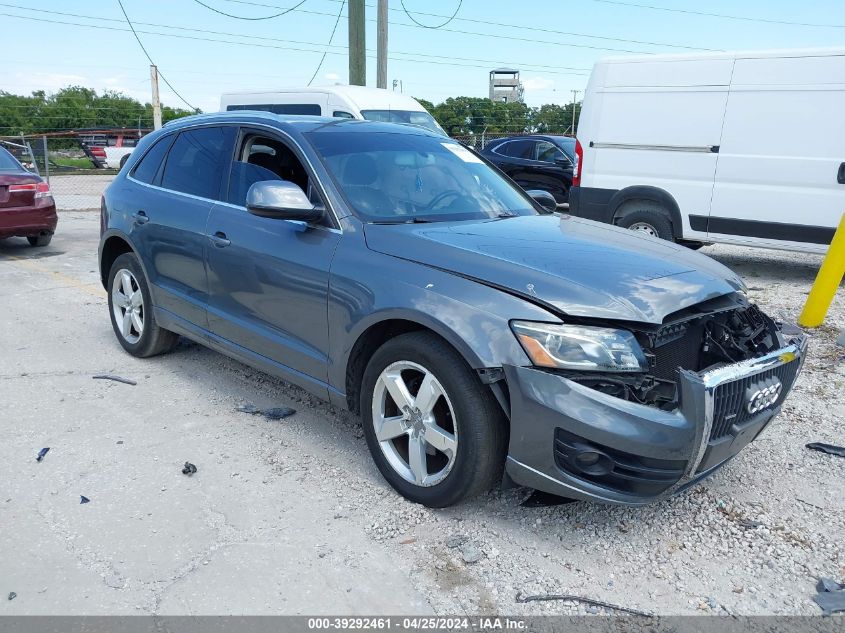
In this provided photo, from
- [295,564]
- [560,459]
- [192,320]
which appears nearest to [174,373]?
[192,320]

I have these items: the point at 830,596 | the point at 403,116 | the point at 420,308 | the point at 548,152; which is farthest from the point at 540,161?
the point at 830,596

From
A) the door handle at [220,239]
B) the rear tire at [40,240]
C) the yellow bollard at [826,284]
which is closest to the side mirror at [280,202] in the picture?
the door handle at [220,239]

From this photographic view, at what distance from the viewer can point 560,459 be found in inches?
108

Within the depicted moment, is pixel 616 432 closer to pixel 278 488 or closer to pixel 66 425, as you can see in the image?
pixel 278 488

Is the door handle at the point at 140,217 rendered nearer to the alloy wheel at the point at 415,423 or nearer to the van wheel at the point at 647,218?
the alloy wheel at the point at 415,423

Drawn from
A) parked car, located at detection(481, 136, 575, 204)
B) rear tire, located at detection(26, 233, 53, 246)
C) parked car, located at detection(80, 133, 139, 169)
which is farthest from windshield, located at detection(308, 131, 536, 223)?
parked car, located at detection(80, 133, 139, 169)

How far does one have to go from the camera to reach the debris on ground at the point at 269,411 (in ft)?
13.9

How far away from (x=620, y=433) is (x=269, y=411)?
2.35 metres

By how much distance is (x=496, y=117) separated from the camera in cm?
4628

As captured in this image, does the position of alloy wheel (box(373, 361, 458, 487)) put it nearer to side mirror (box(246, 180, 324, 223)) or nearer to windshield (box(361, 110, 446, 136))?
side mirror (box(246, 180, 324, 223))

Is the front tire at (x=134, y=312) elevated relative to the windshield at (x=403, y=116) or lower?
lower

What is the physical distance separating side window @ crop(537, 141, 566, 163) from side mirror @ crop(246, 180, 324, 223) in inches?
436

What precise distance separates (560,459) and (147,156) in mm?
3831

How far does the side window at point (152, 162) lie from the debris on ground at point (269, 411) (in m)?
1.76
